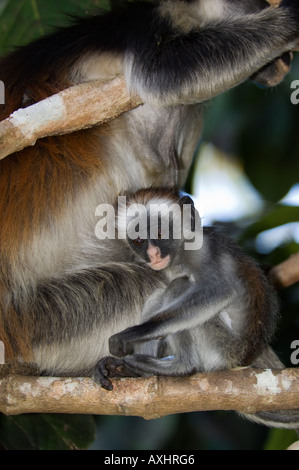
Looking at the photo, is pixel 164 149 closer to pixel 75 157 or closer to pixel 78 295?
pixel 75 157

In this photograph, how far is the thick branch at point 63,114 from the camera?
2717 mm

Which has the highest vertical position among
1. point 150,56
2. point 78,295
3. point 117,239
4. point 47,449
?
point 150,56

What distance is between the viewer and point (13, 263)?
3.27 m

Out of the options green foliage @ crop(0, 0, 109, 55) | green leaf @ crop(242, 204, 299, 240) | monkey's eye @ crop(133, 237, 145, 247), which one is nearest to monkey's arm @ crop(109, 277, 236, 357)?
monkey's eye @ crop(133, 237, 145, 247)

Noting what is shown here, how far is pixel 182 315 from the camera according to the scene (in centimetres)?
288

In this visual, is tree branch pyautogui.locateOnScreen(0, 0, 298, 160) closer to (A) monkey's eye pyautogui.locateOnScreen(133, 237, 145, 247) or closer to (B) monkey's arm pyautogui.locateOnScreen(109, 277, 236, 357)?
(A) monkey's eye pyautogui.locateOnScreen(133, 237, 145, 247)

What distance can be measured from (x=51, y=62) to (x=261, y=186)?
6.26ft

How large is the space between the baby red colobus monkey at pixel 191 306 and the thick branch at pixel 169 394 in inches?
3.0

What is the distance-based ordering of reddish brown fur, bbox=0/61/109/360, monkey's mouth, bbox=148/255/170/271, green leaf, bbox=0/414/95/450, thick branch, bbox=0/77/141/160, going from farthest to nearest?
green leaf, bbox=0/414/95/450 < reddish brown fur, bbox=0/61/109/360 < monkey's mouth, bbox=148/255/170/271 < thick branch, bbox=0/77/141/160

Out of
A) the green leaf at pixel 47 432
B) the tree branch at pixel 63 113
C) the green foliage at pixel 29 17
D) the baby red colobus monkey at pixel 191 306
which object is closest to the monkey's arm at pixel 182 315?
the baby red colobus monkey at pixel 191 306

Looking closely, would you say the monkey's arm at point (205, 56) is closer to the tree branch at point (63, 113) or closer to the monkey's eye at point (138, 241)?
the tree branch at point (63, 113)

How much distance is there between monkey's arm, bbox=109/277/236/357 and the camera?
287cm

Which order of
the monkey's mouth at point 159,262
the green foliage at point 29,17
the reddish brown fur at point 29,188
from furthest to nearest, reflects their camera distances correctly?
the green foliage at point 29,17 → the reddish brown fur at point 29,188 → the monkey's mouth at point 159,262

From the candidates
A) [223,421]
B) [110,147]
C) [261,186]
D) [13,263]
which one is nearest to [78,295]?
[13,263]
